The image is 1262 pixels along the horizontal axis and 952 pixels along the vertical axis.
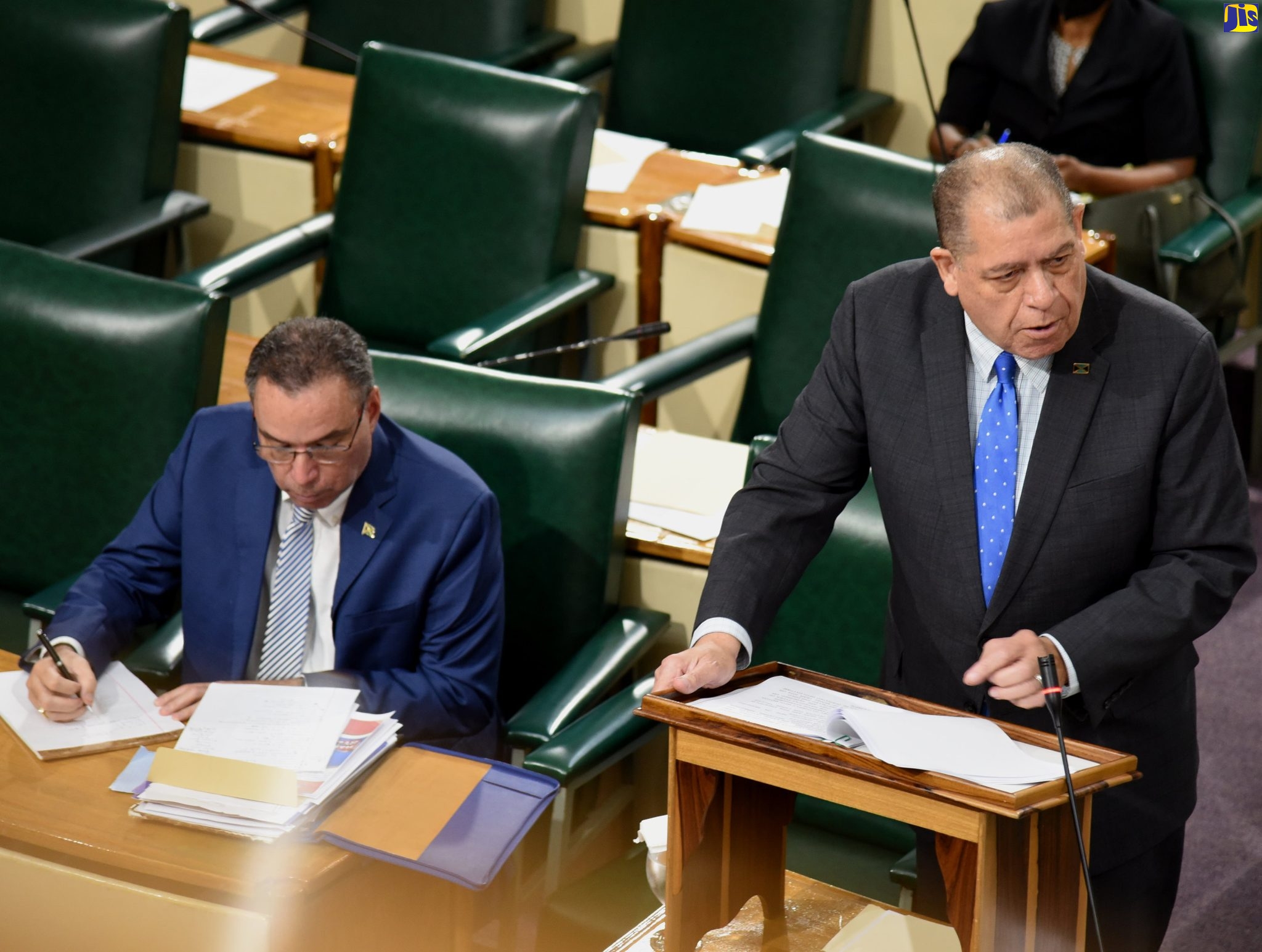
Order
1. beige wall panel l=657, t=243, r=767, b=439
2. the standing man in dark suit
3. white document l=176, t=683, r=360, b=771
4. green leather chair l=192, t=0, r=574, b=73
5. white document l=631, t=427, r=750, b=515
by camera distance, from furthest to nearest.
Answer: green leather chair l=192, t=0, r=574, b=73, beige wall panel l=657, t=243, r=767, b=439, white document l=631, t=427, r=750, b=515, white document l=176, t=683, r=360, b=771, the standing man in dark suit

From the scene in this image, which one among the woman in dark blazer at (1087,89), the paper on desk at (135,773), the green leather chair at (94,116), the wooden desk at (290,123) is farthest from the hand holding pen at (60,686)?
the woman in dark blazer at (1087,89)

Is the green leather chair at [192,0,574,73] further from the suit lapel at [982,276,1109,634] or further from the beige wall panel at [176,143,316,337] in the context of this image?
the suit lapel at [982,276,1109,634]

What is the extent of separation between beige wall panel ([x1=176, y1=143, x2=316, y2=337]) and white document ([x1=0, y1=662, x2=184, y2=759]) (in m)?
1.74

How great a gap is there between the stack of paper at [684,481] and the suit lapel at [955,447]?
0.75 metres

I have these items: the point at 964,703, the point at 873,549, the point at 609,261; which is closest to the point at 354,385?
the point at 873,549

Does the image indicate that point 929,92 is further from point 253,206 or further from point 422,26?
point 422,26

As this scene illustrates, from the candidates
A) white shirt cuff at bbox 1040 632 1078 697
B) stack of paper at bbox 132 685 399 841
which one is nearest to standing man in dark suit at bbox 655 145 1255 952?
white shirt cuff at bbox 1040 632 1078 697

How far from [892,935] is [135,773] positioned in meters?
0.79

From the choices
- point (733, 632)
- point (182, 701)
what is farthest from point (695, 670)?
point (182, 701)

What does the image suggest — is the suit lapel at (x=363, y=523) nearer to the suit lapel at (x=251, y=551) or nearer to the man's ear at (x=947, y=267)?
the suit lapel at (x=251, y=551)

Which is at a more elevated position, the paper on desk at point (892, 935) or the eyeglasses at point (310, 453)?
the eyeglasses at point (310, 453)

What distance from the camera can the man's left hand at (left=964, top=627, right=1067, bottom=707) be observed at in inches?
50.1

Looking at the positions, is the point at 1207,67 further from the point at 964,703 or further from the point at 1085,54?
the point at 964,703

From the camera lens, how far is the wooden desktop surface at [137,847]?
1504 millimetres
